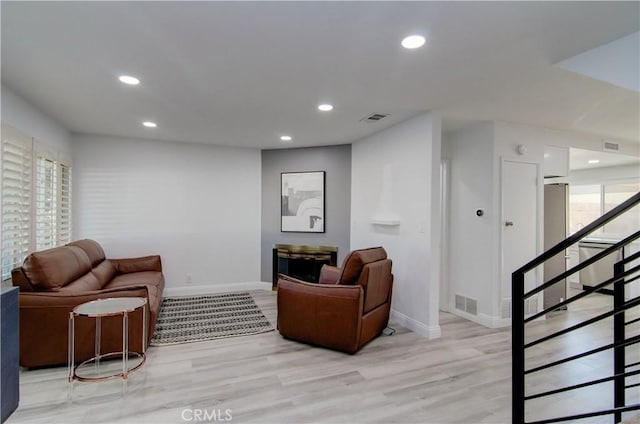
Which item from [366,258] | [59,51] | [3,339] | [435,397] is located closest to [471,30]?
[366,258]

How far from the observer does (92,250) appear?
13.7ft

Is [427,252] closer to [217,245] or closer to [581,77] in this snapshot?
[581,77]

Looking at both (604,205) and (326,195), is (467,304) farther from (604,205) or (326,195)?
(604,205)

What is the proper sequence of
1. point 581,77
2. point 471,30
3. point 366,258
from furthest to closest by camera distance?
point 366,258, point 581,77, point 471,30

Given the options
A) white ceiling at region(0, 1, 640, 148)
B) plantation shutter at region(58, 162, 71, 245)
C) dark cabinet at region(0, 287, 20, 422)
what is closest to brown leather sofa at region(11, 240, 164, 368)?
dark cabinet at region(0, 287, 20, 422)

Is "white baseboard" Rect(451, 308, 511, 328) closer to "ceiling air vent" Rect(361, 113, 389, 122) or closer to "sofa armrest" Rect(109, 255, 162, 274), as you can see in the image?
"ceiling air vent" Rect(361, 113, 389, 122)

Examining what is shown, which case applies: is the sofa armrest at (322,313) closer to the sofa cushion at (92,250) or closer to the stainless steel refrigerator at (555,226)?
the sofa cushion at (92,250)

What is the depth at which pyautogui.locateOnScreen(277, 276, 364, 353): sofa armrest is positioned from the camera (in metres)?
3.07

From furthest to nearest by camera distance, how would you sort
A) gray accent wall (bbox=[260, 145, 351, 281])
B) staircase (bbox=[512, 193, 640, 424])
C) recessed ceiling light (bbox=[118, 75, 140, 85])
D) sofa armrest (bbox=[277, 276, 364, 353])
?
gray accent wall (bbox=[260, 145, 351, 281]), sofa armrest (bbox=[277, 276, 364, 353]), recessed ceiling light (bbox=[118, 75, 140, 85]), staircase (bbox=[512, 193, 640, 424])

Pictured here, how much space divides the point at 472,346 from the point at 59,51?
4254 millimetres

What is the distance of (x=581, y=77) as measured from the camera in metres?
2.62

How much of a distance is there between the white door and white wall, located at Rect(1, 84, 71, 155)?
504 centimetres

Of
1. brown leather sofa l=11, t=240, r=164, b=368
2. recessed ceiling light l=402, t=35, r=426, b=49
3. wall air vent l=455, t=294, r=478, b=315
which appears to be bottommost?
wall air vent l=455, t=294, r=478, b=315

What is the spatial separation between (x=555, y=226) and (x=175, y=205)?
5475 mm
